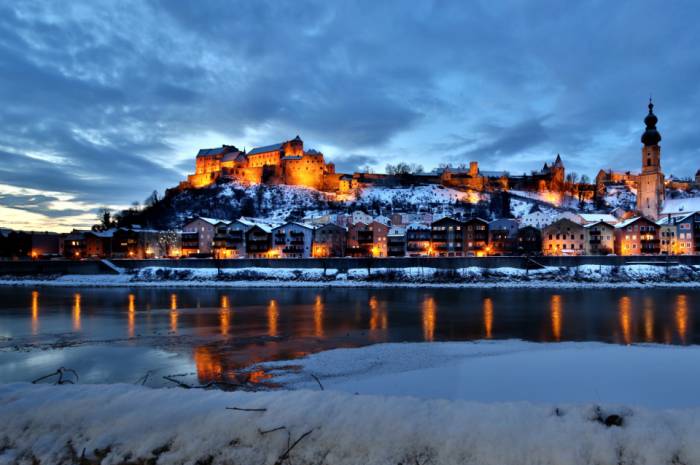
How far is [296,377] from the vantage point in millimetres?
10734

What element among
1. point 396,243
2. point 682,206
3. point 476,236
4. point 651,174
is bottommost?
point 396,243

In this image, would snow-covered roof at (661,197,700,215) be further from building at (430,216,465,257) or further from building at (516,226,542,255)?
building at (430,216,465,257)

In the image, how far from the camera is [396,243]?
6412 centimetres

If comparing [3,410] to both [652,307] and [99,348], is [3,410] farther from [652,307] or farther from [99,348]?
[652,307]

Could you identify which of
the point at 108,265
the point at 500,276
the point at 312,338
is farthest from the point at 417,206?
the point at 312,338

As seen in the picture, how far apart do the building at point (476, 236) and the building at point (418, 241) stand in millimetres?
4849

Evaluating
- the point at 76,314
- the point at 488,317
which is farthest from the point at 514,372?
the point at 76,314

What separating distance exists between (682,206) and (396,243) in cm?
4750

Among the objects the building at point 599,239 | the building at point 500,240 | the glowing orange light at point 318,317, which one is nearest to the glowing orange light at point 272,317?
the glowing orange light at point 318,317

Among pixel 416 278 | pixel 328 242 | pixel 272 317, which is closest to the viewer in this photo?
pixel 272 317

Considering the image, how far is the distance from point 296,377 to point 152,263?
4928cm

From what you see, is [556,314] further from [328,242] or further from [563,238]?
[328,242]

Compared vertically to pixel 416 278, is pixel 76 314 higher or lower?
lower

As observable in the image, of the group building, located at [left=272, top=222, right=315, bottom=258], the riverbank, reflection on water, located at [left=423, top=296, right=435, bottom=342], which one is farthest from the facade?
reflection on water, located at [left=423, top=296, right=435, bottom=342]
